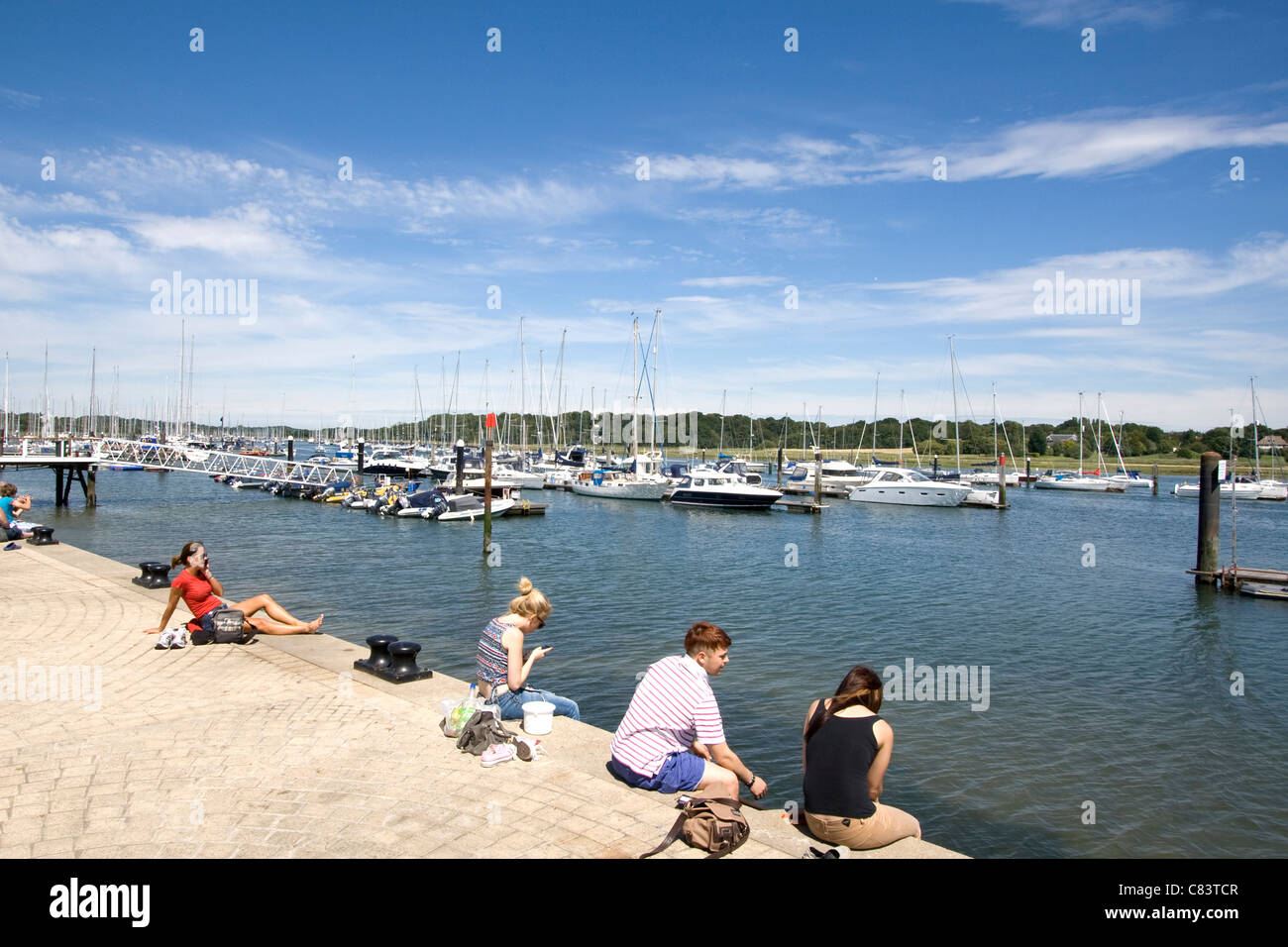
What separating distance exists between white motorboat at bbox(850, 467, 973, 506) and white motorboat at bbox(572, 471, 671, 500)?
18275 millimetres

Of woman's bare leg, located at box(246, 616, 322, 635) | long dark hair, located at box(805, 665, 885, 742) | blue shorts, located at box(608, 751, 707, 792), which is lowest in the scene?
woman's bare leg, located at box(246, 616, 322, 635)

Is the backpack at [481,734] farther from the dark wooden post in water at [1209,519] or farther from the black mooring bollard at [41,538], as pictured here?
the dark wooden post in water at [1209,519]

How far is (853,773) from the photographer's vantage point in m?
6.05

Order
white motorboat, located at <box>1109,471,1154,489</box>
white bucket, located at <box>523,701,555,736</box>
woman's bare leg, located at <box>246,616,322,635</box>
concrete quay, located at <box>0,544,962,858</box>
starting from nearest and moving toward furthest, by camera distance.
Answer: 1. concrete quay, located at <box>0,544,962,858</box>
2. white bucket, located at <box>523,701,555,736</box>
3. woman's bare leg, located at <box>246,616,322,635</box>
4. white motorboat, located at <box>1109,471,1154,489</box>

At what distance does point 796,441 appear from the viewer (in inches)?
7057

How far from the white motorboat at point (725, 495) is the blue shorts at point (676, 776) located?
163 ft

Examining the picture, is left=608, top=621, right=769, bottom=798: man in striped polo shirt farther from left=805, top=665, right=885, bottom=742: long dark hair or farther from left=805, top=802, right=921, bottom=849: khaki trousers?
left=805, top=665, right=885, bottom=742: long dark hair

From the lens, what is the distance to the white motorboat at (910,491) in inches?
2557

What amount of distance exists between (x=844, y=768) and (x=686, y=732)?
1350 mm

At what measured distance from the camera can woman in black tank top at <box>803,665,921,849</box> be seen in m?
6.02

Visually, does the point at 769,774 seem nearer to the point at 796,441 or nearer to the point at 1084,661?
the point at 1084,661

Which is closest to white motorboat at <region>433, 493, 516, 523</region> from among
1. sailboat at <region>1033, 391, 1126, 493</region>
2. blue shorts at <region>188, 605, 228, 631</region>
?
blue shorts at <region>188, 605, 228, 631</region>

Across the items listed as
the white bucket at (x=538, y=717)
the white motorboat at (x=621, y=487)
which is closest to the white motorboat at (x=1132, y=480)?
the white motorboat at (x=621, y=487)
